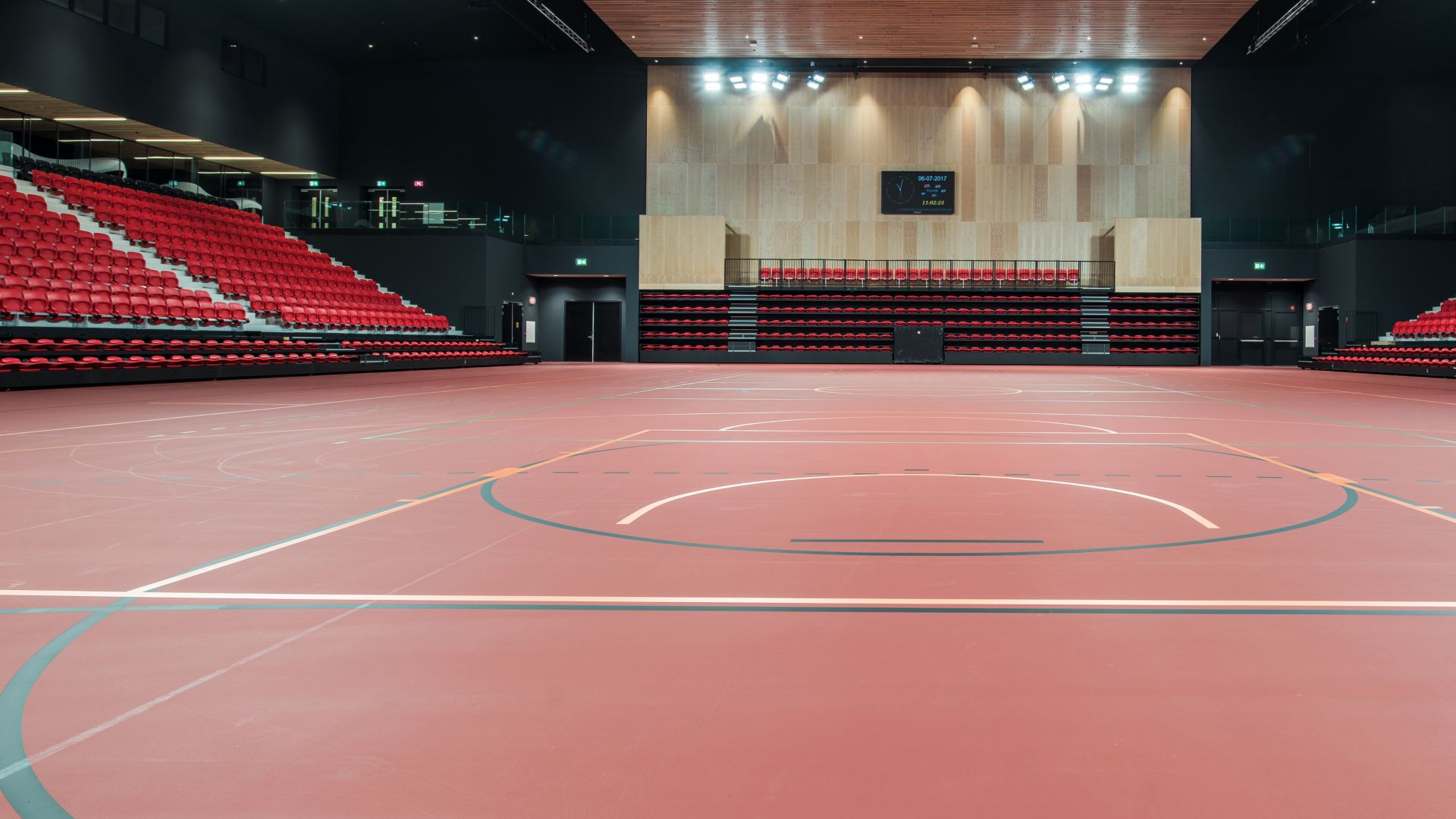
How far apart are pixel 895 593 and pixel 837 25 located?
25523 millimetres

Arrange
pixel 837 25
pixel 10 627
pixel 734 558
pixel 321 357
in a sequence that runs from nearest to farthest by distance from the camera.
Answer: pixel 10 627, pixel 734 558, pixel 321 357, pixel 837 25

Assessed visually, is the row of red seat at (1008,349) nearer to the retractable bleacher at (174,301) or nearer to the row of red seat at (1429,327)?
the row of red seat at (1429,327)

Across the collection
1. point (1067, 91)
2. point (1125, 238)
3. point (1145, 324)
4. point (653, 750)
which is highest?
point (1067, 91)

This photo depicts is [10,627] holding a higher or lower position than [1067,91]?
lower

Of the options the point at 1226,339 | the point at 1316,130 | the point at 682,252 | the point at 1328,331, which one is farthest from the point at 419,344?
the point at 1316,130

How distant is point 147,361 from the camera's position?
1577 centimetres

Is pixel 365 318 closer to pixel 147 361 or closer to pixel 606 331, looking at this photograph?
pixel 147 361

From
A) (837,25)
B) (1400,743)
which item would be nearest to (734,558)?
(1400,743)

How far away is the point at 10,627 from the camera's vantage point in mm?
2453

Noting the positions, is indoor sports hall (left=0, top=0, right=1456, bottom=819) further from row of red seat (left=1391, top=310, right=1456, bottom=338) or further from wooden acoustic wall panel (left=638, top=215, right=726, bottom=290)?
row of red seat (left=1391, top=310, right=1456, bottom=338)

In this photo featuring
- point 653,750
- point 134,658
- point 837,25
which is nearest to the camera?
point 653,750

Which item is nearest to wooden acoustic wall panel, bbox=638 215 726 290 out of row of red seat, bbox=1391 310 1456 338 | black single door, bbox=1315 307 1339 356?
black single door, bbox=1315 307 1339 356

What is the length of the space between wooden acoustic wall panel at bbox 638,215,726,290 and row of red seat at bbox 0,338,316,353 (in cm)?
1208

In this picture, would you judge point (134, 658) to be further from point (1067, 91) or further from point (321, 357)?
point (1067, 91)
